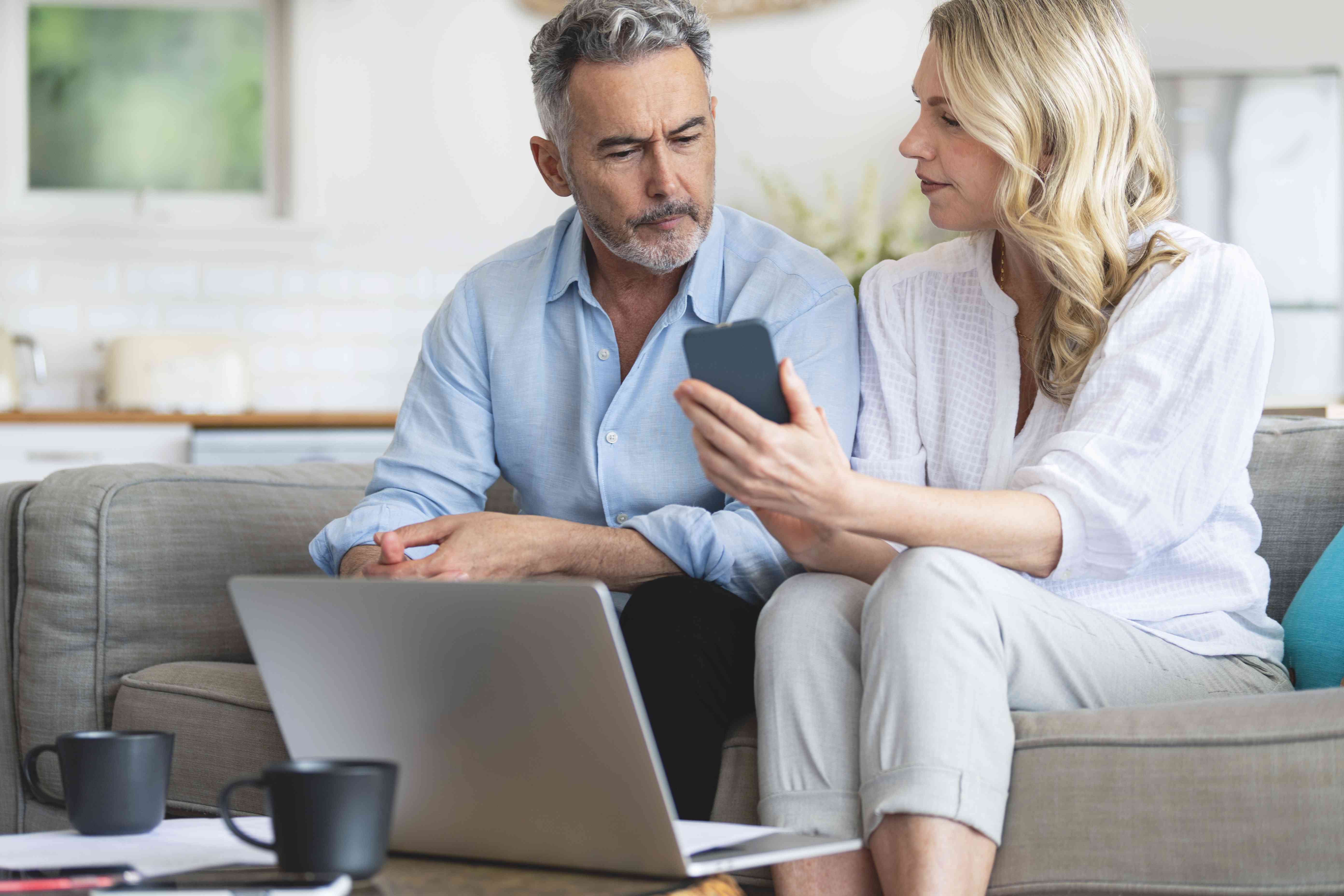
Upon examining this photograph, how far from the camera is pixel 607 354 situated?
181 cm

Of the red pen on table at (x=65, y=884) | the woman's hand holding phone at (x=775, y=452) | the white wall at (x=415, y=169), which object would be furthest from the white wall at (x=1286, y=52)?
the red pen on table at (x=65, y=884)

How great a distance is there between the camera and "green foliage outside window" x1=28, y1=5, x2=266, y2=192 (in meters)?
4.21

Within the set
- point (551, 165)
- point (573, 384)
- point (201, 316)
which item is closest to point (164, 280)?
point (201, 316)

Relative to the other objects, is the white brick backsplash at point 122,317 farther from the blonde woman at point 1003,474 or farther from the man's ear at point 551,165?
the blonde woman at point 1003,474

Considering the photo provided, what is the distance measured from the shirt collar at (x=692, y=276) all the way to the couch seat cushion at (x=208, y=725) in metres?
0.66

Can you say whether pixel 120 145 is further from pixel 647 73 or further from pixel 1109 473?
pixel 1109 473

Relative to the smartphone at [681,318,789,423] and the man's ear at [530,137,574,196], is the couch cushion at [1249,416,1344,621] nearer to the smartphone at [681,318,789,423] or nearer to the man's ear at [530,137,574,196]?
the smartphone at [681,318,789,423]

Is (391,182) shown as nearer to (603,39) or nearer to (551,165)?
(551,165)

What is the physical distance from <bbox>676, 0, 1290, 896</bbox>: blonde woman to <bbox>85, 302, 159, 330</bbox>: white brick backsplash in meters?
3.05

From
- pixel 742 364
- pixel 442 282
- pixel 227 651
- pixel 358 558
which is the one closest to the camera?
pixel 742 364

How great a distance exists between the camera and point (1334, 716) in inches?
45.2

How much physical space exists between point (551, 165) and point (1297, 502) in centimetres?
112

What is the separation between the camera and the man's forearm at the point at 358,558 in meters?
1.65

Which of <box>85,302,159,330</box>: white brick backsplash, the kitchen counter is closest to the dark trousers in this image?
the kitchen counter
